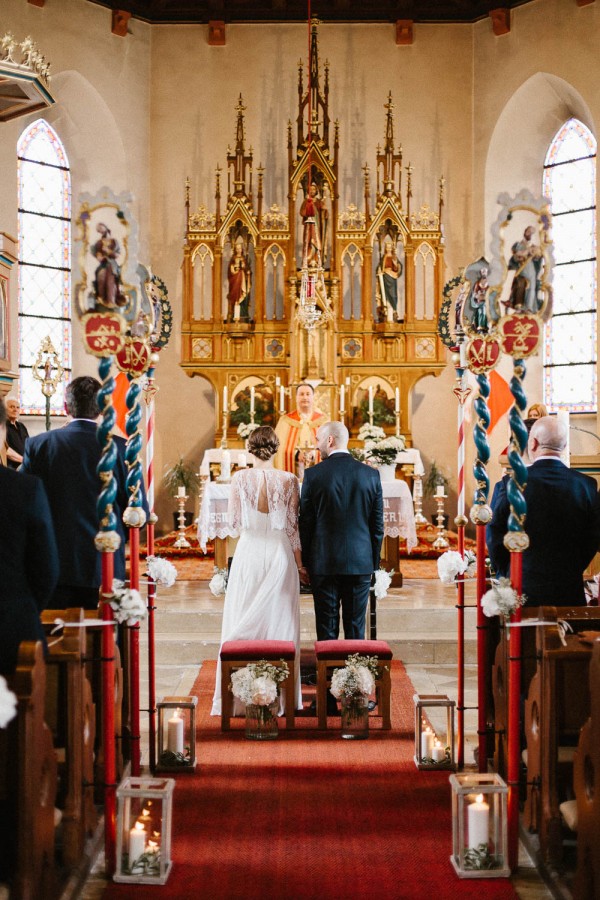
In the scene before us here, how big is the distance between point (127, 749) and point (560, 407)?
9.78 metres

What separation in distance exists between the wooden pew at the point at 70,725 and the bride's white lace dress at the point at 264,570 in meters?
2.08

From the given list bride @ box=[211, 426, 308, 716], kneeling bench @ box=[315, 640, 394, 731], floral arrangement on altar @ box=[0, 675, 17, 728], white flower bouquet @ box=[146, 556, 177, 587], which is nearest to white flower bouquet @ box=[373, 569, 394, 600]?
bride @ box=[211, 426, 308, 716]

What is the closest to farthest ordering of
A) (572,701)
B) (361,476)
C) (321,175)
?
(572,701) < (361,476) < (321,175)

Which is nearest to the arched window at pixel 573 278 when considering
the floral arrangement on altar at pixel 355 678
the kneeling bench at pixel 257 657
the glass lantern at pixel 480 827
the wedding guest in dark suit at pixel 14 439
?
the wedding guest in dark suit at pixel 14 439

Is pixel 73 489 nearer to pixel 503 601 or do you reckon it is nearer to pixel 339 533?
pixel 339 533

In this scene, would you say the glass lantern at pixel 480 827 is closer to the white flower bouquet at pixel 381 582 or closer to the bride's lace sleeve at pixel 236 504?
the bride's lace sleeve at pixel 236 504

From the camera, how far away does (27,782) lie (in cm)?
315

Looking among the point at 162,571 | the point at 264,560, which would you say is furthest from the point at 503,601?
the point at 264,560

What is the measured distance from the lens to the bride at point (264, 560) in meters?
5.98

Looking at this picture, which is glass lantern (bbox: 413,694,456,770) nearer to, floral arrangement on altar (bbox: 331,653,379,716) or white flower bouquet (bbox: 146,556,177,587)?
floral arrangement on altar (bbox: 331,653,379,716)

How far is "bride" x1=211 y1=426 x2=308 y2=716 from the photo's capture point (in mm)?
5980

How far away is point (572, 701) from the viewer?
4004mm

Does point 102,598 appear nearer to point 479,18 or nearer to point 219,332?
point 219,332

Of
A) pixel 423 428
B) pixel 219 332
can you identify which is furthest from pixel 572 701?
pixel 423 428
